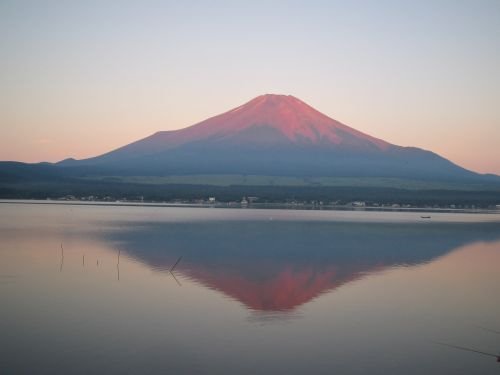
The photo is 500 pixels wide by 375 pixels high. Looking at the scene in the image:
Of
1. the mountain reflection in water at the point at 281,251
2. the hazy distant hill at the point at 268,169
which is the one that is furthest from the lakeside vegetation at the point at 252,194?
the mountain reflection in water at the point at 281,251

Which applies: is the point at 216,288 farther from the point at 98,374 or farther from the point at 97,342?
the point at 98,374

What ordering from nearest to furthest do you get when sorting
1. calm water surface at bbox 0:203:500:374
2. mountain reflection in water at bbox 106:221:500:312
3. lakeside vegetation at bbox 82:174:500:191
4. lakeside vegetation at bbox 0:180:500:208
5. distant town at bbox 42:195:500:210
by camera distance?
calm water surface at bbox 0:203:500:374 → mountain reflection in water at bbox 106:221:500:312 → distant town at bbox 42:195:500:210 → lakeside vegetation at bbox 0:180:500:208 → lakeside vegetation at bbox 82:174:500:191

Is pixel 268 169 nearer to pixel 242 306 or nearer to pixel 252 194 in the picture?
pixel 252 194

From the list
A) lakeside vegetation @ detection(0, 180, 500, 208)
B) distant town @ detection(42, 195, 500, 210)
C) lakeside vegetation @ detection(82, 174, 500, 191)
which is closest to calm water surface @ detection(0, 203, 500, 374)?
distant town @ detection(42, 195, 500, 210)

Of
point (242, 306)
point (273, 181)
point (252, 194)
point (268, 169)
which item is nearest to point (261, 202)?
point (252, 194)

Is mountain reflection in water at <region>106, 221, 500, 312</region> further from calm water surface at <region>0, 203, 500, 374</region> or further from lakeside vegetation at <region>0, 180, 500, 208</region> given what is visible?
lakeside vegetation at <region>0, 180, 500, 208</region>
